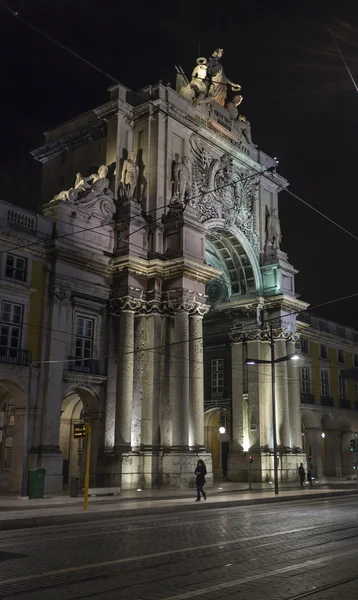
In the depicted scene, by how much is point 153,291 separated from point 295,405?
13991mm

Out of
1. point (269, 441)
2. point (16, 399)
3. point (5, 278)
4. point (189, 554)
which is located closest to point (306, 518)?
point (189, 554)

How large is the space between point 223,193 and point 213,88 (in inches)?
287

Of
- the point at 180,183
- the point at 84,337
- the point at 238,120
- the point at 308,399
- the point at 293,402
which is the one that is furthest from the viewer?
the point at 308,399

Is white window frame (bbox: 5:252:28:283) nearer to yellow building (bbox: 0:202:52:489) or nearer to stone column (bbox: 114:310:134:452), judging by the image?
yellow building (bbox: 0:202:52:489)

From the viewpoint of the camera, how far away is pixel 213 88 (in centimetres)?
4169

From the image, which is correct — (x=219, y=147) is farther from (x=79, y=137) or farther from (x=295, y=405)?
(x=295, y=405)

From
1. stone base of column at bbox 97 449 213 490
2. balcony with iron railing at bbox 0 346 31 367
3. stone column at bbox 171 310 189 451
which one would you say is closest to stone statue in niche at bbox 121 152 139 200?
Result: stone column at bbox 171 310 189 451

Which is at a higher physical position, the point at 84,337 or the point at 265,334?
the point at 265,334

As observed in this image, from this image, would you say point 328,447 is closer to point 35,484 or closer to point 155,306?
point 155,306

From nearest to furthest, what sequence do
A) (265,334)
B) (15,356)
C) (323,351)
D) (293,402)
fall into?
(15,356)
(293,402)
(265,334)
(323,351)

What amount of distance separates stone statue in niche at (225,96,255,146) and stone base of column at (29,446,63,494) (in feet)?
87.0

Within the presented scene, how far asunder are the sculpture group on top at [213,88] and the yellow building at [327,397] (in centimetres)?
1614

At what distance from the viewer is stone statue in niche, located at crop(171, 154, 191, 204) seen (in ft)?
118

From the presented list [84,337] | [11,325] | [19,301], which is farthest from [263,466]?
[19,301]
